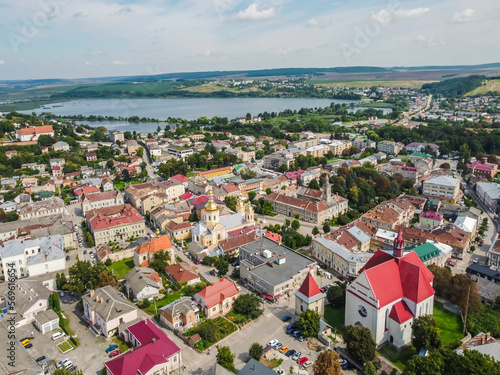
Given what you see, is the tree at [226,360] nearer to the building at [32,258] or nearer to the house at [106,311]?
the house at [106,311]

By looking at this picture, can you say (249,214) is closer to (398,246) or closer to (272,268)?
(272,268)

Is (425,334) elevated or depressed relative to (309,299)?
depressed

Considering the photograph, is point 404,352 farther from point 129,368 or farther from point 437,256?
point 129,368

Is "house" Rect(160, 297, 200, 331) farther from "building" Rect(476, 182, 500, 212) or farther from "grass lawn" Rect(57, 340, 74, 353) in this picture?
"building" Rect(476, 182, 500, 212)

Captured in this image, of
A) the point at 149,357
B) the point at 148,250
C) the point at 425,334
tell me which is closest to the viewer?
the point at 149,357

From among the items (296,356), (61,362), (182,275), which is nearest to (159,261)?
(182,275)

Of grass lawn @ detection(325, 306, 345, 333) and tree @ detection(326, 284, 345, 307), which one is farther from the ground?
tree @ detection(326, 284, 345, 307)

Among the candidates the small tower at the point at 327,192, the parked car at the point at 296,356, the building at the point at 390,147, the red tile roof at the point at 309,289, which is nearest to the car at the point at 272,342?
the parked car at the point at 296,356

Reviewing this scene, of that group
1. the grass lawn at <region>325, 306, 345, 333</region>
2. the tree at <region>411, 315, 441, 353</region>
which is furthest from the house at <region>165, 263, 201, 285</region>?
the tree at <region>411, 315, 441, 353</region>
